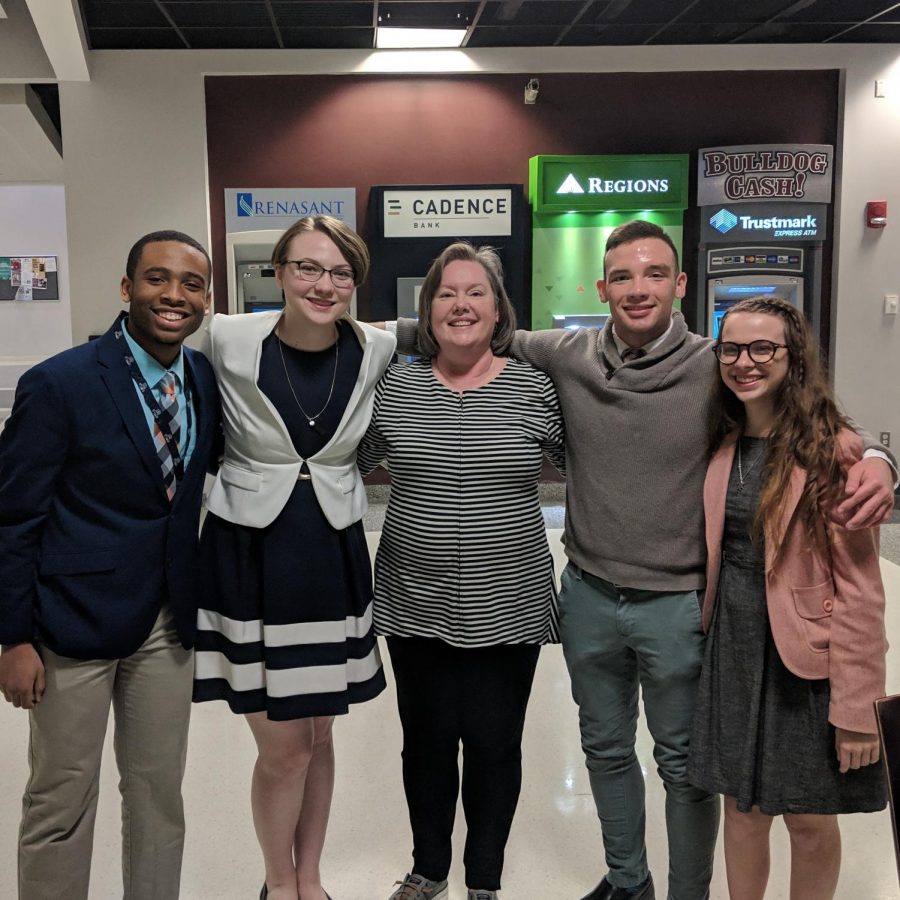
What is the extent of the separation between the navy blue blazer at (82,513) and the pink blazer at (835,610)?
1211 millimetres

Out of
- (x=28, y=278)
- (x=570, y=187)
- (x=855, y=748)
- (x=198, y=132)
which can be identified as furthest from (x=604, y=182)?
(x=28, y=278)

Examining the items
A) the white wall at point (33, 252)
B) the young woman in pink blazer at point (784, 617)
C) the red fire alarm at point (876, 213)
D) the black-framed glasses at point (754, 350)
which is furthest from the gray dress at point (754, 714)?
the white wall at point (33, 252)

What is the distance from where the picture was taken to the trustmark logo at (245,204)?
6.98m

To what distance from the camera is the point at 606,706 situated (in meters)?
1.99

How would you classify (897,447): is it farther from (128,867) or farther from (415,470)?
(128,867)

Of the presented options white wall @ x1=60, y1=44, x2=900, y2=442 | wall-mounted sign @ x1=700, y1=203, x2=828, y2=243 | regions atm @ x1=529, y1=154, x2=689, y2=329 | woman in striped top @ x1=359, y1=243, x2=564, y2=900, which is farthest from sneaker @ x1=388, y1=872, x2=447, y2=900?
white wall @ x1=60, y1=44, x2=900, y2=442

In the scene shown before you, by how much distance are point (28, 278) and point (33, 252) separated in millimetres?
421

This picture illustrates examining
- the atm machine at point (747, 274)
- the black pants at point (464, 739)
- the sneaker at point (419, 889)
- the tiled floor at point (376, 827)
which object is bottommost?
the tiled floor at point (376, 827)

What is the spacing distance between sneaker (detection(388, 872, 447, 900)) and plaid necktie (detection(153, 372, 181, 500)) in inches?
45.4

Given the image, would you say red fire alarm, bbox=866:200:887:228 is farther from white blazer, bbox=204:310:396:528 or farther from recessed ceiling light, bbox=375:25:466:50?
white blazer, bbox=204:310:396:528

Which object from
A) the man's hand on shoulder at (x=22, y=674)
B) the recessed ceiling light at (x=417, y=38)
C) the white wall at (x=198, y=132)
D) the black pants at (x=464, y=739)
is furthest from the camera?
the white wall at (x=198, y=132)

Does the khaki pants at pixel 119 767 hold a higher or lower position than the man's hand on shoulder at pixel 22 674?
lower

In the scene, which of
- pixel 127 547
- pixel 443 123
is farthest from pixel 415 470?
pixel 443 123

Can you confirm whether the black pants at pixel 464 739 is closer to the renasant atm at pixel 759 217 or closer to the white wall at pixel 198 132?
the renasant atm at pixel 759 217
